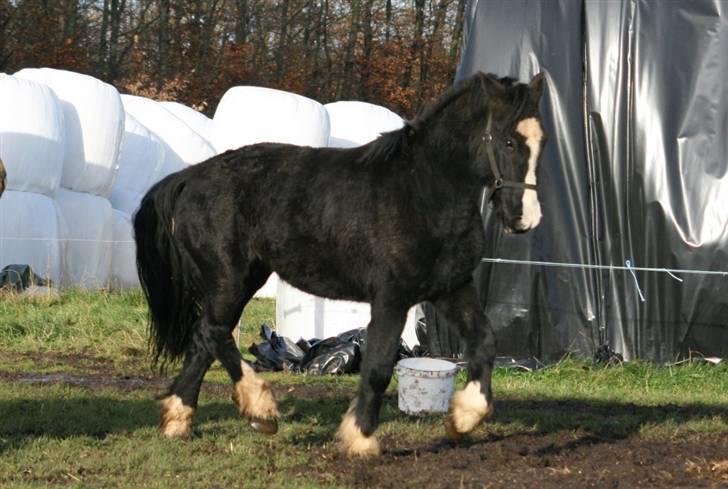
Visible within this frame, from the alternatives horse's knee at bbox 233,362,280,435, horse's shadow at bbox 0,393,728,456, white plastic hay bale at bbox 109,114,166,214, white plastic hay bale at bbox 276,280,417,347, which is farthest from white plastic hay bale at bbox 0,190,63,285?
horse's knee at bbox 233,362,280,435

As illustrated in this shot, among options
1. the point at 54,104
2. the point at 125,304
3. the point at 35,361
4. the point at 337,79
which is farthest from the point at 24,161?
the point at 337,79

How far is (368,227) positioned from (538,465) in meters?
1.58

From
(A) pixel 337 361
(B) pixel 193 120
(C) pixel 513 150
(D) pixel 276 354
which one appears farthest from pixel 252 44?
(C) pixel 513 150

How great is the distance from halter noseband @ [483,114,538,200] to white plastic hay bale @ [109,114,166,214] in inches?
516

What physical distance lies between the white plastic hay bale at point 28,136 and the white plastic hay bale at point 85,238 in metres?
0.71

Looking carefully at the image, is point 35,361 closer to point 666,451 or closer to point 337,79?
point 666,451

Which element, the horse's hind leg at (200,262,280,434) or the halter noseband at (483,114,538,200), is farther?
the horse's hind leg at (200,262,280,434)

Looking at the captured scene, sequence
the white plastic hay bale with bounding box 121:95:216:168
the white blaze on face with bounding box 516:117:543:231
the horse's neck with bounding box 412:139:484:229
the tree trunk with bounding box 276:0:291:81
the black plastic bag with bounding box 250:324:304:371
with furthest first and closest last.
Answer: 1. the tree trunk with bounding box 276:0:291:81
2. the white plastic hay bale with bounding box 121:95:216:168
3. the black plastic bag with bounding box 250:324:304:371
4. the horse's neck with bounding box 412:139:484:229
5. the white blaze on face with bounding box 516:117:543:231

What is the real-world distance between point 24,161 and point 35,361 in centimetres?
472

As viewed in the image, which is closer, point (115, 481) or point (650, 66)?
point (115, 481)

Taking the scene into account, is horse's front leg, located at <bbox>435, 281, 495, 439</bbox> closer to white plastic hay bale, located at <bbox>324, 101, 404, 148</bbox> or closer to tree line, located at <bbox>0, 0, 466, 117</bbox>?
white plastic hay bale, located at <bbox>324, 101, 404, 148</bbox>

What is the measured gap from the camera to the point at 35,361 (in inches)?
447

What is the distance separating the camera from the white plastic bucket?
27.1ft

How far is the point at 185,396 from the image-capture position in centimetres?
730
